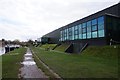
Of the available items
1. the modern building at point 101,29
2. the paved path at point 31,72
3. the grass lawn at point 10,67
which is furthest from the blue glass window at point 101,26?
the paved path at point 31,72

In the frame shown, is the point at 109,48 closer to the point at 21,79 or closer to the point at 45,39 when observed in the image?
the point at 21,79

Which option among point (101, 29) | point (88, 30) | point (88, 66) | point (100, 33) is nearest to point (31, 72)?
point (88, 66)

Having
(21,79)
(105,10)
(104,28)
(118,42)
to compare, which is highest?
(105,10)

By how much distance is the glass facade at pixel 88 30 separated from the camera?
37000 mm

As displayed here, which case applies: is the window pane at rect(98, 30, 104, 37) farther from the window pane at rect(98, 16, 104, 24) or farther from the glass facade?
the window pane at rect(98, 16, 104, 24)

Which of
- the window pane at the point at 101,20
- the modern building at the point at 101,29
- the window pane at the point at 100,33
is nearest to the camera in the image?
the modern building at the point at 101,29

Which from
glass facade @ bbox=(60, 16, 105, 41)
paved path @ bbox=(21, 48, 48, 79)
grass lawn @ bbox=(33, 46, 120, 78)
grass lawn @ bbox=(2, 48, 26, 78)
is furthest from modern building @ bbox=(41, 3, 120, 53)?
paved path @ bbox=(21, 48, 48, 79)

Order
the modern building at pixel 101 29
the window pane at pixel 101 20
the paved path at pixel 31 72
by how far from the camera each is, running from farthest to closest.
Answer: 1. the window pane at pixel 101 20
2. the modern building at pixel 101 29
3. the paved path at pixel 31 72

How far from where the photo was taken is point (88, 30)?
4316 centimetres

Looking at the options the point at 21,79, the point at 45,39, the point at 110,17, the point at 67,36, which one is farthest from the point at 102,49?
the point at 45,39

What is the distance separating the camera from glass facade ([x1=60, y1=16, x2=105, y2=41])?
121 ft

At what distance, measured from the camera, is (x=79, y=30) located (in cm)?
4959

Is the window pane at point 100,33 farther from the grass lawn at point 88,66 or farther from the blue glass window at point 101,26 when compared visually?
the grass lawn at point 88,66

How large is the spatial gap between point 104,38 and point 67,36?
2613 centimetres
